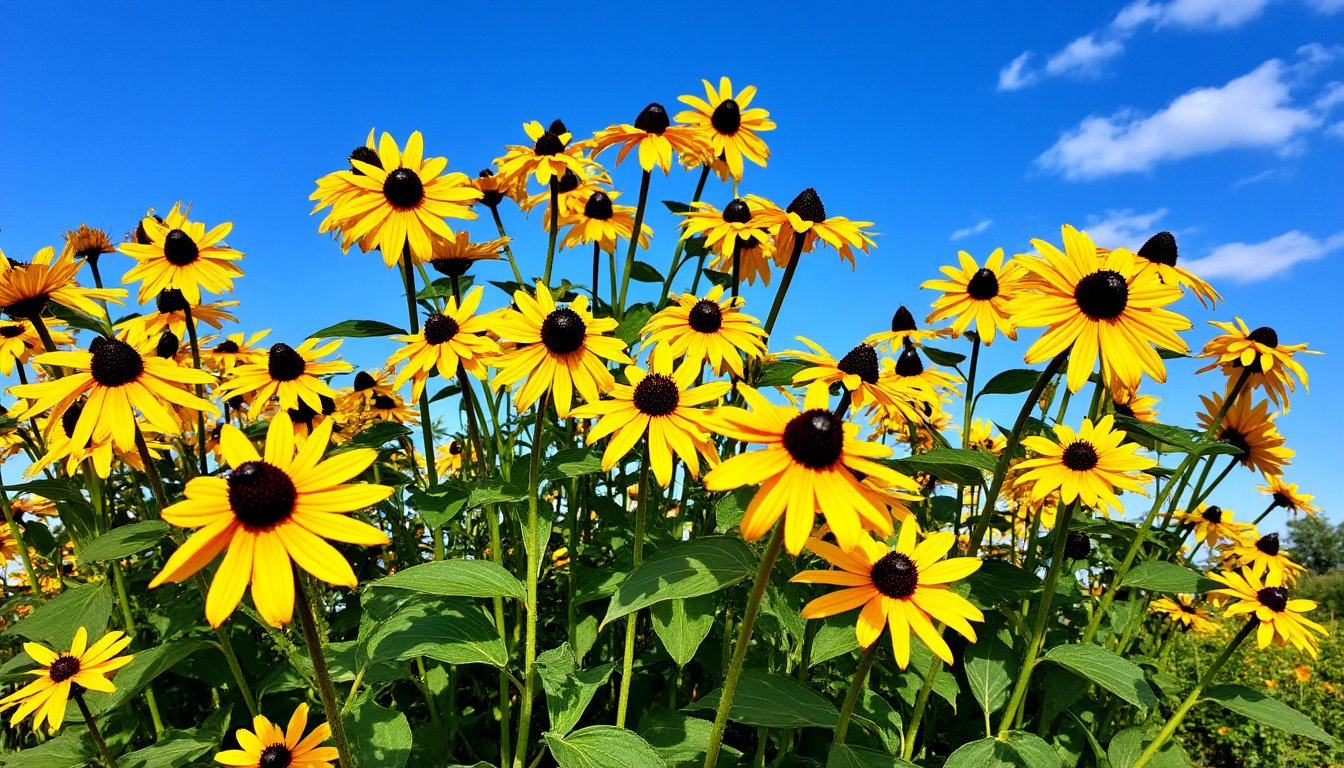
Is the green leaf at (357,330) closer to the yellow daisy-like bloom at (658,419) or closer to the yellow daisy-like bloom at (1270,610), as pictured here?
the yellow daisy-like bloom at (658,419)

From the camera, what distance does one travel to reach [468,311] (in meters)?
2.95

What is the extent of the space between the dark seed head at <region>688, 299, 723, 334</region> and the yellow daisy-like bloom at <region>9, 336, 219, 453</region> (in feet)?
5.39

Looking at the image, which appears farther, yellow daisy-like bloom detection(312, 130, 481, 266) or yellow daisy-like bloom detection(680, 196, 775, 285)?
yellow daisy-like bloom detection(680, 196, 775, 285)

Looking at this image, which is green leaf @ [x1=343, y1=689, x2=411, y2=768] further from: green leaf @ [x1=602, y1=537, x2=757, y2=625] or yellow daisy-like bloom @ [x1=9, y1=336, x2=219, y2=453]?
yellow daisy-like bloom @ [x1=9, y1=336, x2=219, y2=453]

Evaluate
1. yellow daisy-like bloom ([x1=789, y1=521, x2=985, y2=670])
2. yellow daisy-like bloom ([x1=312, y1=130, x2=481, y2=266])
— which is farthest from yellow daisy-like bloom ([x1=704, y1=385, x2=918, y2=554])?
yellow daisy-like bloom ([x1=312, y1=130, x2=481, y2=266])

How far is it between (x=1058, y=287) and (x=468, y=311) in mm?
2109

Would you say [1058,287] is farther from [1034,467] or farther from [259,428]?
[259,428]

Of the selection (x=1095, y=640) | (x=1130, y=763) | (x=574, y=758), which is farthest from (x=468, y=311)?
(x=1095, y=640)

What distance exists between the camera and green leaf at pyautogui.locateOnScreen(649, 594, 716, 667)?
234 centimetres

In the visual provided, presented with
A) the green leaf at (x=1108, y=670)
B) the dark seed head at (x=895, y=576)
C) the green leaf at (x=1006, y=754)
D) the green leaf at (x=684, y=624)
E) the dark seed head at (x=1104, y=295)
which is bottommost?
the green leaf at (x=1006, y=754)

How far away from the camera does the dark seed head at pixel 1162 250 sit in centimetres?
333

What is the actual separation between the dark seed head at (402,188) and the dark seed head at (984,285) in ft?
7.83

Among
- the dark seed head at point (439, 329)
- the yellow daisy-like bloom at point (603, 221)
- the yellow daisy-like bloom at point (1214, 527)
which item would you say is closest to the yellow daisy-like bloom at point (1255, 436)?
the yellow daisy-like bloom at point (1214, 527)

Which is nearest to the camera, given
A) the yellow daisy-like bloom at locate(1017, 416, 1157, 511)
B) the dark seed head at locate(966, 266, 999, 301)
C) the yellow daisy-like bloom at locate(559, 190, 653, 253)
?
the yellow daisy-like bloom at locate(1017, 416, 1157, 511)
